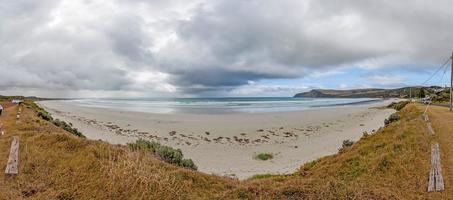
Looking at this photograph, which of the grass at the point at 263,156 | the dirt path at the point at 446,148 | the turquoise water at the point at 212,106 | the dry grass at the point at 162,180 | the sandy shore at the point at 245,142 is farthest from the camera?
the turquoise water at the point at 212,106

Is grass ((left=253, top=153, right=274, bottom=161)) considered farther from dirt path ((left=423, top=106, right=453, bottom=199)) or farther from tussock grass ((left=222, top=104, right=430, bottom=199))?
dirt path ((left=423, top=106, right=453, bottom=199))

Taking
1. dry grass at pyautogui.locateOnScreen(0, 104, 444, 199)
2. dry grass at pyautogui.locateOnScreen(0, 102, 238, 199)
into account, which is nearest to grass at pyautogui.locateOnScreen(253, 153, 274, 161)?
dry grass at pyautogui.locateOnScreen(0, 104, 444, 199)

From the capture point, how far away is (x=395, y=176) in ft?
31.2

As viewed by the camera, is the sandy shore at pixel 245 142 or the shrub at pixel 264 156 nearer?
the sandy shore at pixel 245 142

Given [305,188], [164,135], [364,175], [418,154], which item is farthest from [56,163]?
[164,135]

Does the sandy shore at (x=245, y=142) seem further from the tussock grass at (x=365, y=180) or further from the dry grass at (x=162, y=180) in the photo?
the dry grass at (x=162, y=180)

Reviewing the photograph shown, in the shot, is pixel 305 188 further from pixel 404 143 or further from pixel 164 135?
pixel 164 135

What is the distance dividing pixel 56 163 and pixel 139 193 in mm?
3742

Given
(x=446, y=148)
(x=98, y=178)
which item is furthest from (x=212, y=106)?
(x=98, y=178)

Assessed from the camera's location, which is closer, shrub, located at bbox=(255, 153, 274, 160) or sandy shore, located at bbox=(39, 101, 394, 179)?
sandy shore, located at bbox=(39, 101, 394, 179)

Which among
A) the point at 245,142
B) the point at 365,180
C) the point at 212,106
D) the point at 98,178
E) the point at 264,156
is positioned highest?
the point at 98,178

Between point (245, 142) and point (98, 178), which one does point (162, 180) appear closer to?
point (98, 178)

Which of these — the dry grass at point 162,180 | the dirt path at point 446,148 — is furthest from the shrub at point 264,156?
the dirt path at point 446,148

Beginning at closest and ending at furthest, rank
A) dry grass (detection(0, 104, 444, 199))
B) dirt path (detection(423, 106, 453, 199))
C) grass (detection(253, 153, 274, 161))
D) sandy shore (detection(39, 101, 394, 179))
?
dry grass (detection(0, 104, 444, 199)) → dirt path (detection(423, 106, 453, 199)) → sandy shore (detection(39, 101, 394, 179)) → grass (detection(253, 153, 274, 161))
